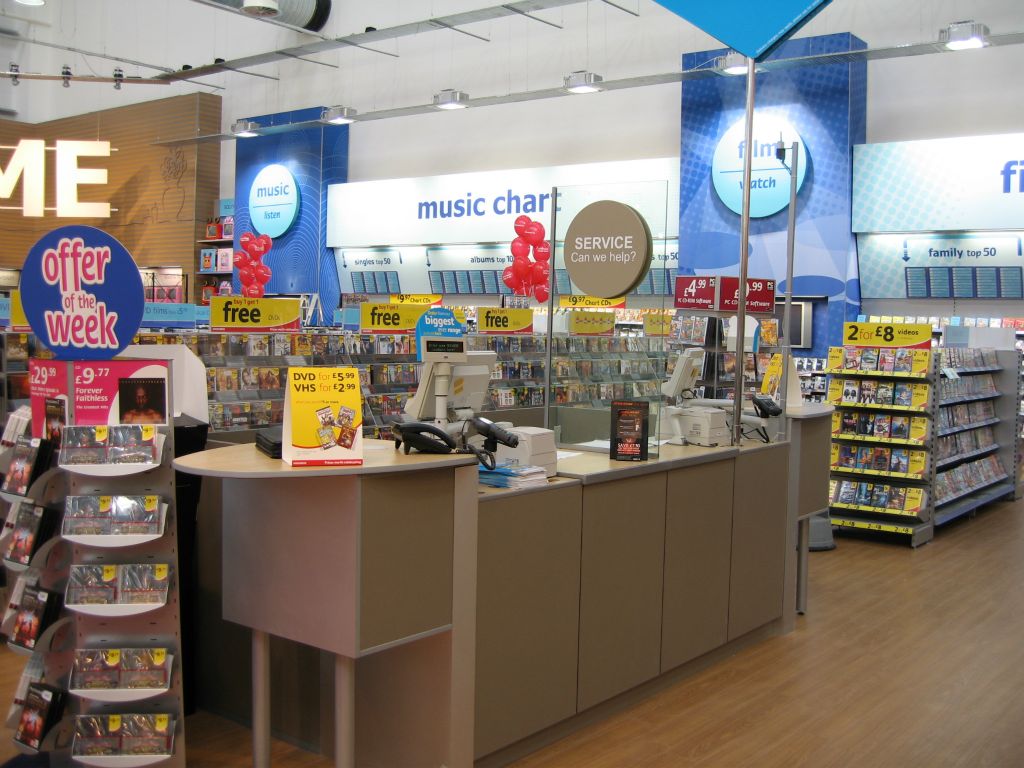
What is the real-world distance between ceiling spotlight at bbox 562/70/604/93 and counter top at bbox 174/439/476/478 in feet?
27.7

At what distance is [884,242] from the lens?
10.8m

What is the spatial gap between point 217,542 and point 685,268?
853cm

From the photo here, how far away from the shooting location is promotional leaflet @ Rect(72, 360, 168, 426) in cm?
339

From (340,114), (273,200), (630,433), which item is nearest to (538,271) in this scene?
(340,114)

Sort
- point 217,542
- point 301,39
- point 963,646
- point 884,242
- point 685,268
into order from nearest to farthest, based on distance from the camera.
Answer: point 217,542, point 963,646, point 884,242, point 685,268, point 301,39

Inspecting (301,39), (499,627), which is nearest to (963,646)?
(499,627)

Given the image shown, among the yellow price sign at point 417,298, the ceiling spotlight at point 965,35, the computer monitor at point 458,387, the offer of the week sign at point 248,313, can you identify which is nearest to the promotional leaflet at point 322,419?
the computer monitor at point 458,387

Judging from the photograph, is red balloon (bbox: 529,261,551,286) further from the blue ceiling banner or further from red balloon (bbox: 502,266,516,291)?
the blue ceiling banner

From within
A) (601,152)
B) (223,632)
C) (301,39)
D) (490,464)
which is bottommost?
(223,632)

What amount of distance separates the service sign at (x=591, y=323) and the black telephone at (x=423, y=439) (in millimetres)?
2227

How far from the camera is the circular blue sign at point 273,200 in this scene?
16.1 m

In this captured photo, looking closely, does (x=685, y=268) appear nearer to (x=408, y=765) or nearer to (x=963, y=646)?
(x=963, y=646)

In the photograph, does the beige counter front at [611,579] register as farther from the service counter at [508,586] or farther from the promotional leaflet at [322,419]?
the promotional leaflet at [322,419]

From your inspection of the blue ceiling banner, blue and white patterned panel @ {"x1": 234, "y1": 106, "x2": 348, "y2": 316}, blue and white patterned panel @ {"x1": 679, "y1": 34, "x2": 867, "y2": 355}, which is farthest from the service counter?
blue and white patterned panel @ {"x1": 234, "y1": 106, "x2": 348, "y2": 316}
